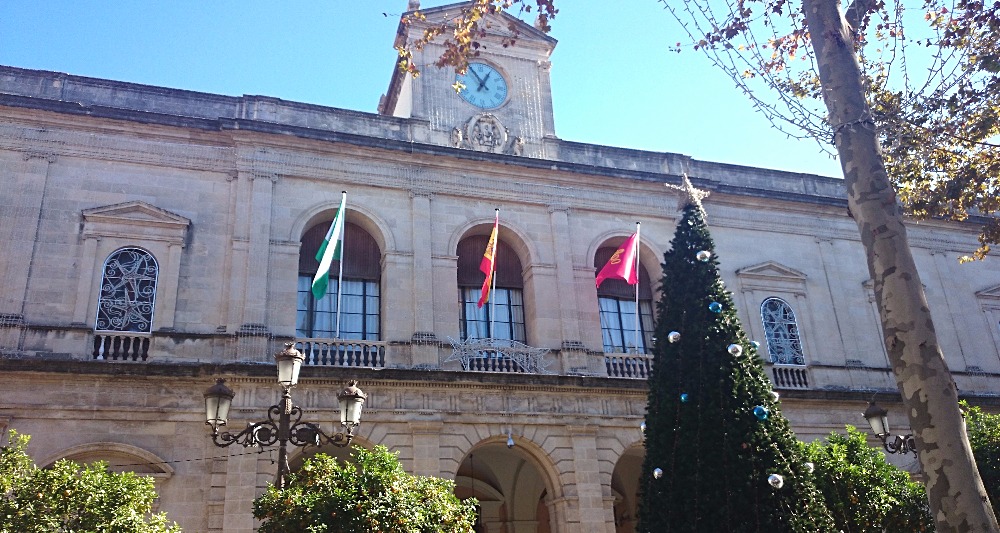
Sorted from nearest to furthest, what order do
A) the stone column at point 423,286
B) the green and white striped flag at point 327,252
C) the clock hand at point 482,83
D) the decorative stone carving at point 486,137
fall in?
the green and white striped flag at point 327,252
the stone column at point 423,286
the decorative stone carving at point 486,137
the clock hand at point 482,83

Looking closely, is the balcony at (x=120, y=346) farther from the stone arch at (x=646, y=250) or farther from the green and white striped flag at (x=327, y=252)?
the stone arch at (x=646, y=250)

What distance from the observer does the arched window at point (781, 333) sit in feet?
60.5

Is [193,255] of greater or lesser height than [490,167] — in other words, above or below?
below

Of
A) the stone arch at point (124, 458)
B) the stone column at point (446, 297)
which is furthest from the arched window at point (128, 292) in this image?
the stone column at point (446, 297)

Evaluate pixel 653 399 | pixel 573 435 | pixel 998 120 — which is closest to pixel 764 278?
pixel 573 435

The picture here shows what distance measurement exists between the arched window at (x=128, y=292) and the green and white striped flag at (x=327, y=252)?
9.78 feet

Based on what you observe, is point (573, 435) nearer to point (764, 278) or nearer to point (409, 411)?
point (409, 411)

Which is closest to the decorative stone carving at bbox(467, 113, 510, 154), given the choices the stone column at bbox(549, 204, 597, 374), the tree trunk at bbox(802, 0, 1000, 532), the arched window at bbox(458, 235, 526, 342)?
the stone column at bbox(549, 204, 597, 374)

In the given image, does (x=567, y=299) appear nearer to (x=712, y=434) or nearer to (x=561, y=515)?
(x=561, y=515)

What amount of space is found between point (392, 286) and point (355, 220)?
1.83 m

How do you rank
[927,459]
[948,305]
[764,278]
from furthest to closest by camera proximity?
[948,305]
[764,278]
[927,459]

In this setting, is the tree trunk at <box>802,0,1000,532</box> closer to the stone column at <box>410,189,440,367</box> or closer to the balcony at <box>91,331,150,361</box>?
the stone column at <box>410,189,440,367</box>

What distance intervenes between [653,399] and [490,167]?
8.93 m

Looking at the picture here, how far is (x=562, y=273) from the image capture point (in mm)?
17281
